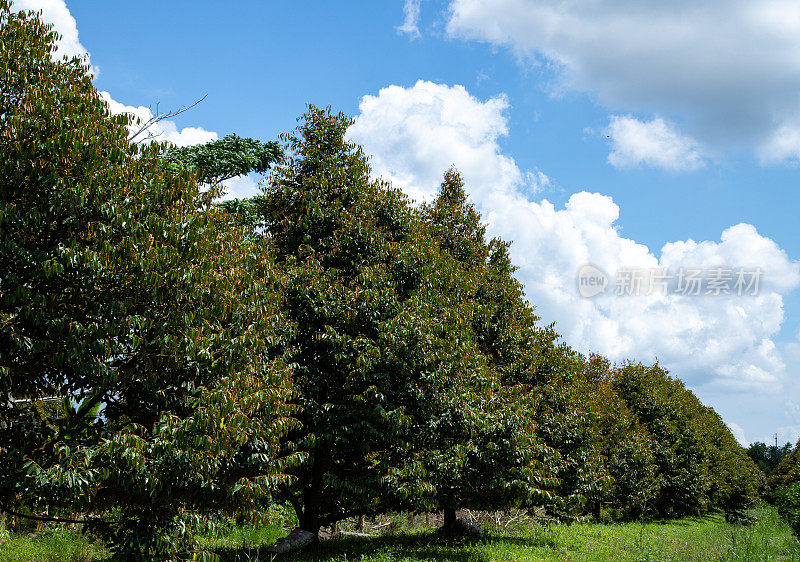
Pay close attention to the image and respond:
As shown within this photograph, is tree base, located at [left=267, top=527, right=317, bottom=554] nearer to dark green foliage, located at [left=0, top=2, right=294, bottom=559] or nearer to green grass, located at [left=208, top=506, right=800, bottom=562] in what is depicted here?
green grass, located at [left=208, top=506, right=800, bottom=562]

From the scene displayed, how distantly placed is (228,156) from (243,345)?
22.1 meters

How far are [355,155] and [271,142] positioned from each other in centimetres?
1547

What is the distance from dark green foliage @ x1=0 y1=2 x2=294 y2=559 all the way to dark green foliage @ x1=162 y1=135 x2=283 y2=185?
19884 millimetres

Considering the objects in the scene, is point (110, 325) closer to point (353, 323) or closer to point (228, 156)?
point (353, 323)

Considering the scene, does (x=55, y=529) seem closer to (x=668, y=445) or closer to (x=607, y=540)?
(x=607, y=540)

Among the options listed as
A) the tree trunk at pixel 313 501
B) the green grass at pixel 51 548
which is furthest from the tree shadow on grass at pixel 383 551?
the green grass at pixel 51 548

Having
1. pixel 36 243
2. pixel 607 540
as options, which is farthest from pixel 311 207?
pixel 607 540

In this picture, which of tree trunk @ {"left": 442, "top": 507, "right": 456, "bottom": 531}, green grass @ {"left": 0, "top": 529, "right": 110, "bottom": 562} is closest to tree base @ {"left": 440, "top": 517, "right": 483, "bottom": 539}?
tree trunk @ {"left": 442, "top": 507, "right": 456, "bottom": 531}

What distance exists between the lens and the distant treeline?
9.59 meters

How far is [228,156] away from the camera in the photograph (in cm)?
3153

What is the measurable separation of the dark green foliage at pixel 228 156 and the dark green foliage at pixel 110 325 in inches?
783

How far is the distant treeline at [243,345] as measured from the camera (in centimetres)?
959

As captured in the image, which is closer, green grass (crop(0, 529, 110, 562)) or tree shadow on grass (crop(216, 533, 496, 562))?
green grass (crop(0, 529, 110, 562))

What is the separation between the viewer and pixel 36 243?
966cm
